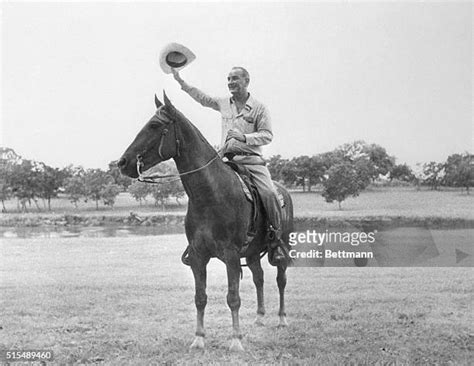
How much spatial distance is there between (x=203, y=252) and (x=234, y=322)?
537 millimetres

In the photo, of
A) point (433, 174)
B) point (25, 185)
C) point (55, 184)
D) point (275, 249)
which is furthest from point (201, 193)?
point (433, 174)

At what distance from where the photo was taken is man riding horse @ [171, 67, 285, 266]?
3.70 meters

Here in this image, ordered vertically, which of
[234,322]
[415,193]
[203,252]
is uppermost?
[415,193]

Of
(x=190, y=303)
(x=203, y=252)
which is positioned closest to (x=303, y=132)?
(x=203, y=252)

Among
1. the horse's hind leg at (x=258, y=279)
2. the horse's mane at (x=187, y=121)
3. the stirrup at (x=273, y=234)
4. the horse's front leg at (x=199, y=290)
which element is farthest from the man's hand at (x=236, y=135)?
the horse's hind leg at (x=258, y=279)

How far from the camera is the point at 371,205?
169 inches

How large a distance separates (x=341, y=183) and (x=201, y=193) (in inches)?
56.4

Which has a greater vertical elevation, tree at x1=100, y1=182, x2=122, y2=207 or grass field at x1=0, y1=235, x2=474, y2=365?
tree at x1=100, y1=182, x2=122, y2=207

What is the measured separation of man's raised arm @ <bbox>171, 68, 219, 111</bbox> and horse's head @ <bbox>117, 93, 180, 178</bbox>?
0.54 meters

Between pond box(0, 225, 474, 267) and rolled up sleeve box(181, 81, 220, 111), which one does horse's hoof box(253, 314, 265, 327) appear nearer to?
pond box(0, 225, 474, 267)

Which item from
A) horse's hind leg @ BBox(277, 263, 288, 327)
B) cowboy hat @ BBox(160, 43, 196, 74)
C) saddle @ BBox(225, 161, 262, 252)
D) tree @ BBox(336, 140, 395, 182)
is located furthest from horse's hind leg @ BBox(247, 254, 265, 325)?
cowboy hat @ BBox(160, 43, 196, 74)

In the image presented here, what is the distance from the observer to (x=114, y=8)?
432 centimetres

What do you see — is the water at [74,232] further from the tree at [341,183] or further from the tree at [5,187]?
the tree at [341,183]

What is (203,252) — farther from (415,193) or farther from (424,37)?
(424,37)
